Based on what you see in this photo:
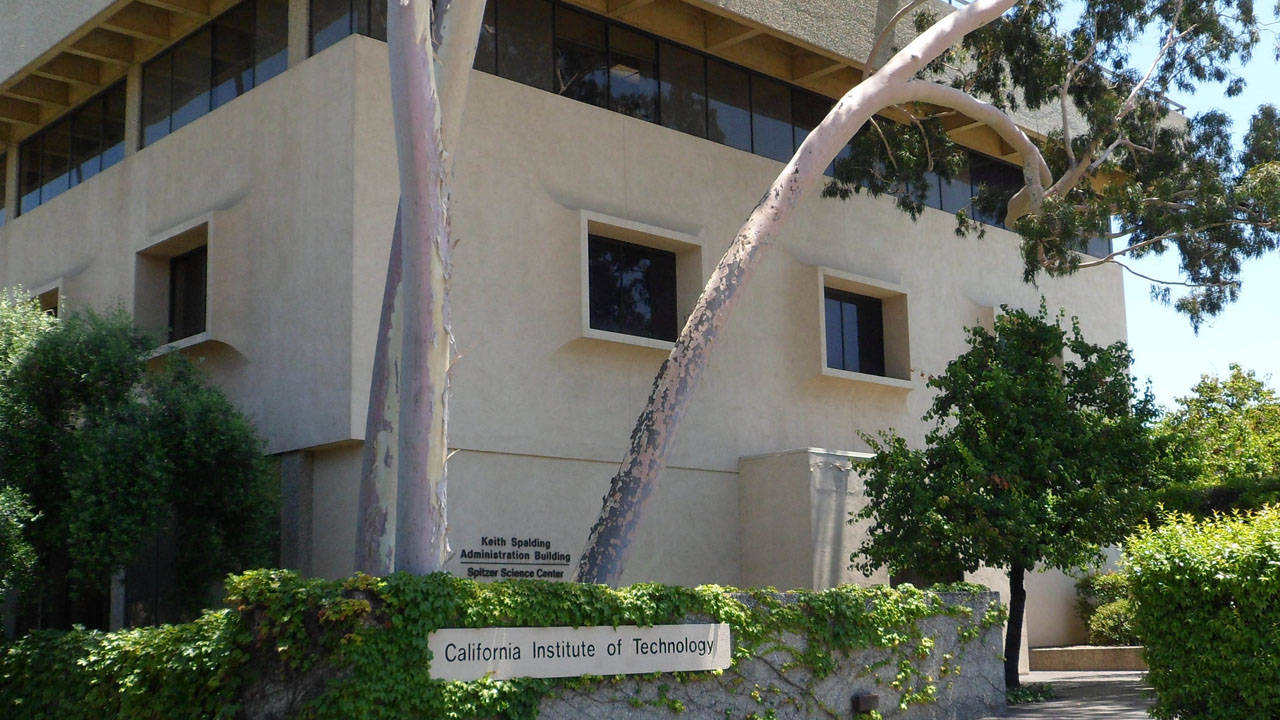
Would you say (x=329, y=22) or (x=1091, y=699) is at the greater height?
(x=329, y=22)

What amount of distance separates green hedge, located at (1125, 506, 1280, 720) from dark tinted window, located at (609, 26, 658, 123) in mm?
10436

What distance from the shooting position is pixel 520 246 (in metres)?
18.1

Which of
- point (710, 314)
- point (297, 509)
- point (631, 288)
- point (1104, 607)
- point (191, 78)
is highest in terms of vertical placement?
point (191, 78)

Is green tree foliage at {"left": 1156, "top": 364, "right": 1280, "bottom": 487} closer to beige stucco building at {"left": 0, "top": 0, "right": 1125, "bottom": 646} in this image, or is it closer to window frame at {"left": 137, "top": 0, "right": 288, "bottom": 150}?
beige stucco building at {"left": 0, "top": 0, "right": 1125, "bottom": 646}

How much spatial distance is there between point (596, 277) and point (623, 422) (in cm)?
219

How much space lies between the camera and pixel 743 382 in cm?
2050

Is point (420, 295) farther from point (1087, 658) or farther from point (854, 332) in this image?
point (1087, 658)

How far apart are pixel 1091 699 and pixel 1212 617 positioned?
5794 millimetres

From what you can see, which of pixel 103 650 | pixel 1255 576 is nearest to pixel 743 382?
pixel 1255 576

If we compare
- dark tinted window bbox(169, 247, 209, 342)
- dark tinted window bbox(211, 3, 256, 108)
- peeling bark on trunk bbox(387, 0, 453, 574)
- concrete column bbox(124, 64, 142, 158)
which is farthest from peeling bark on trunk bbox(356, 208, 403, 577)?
concrete column bbox(124, 64, 142, 158)

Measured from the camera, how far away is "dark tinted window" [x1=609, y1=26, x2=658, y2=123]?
20156mm

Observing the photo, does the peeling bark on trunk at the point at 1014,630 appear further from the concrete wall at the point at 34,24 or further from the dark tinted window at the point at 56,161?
the dark tinted window at the point at 56,161

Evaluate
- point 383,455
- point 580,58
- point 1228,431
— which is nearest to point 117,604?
point 383,455

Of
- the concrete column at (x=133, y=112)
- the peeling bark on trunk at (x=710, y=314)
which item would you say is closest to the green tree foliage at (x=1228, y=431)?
the peeling bark on trunk at (x=710, y=314)
